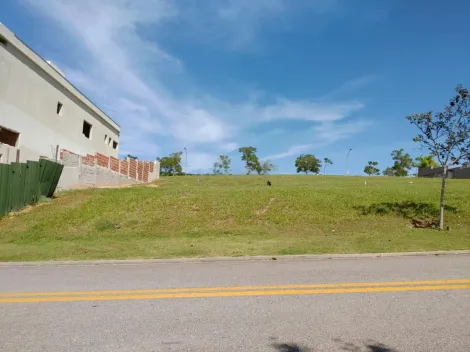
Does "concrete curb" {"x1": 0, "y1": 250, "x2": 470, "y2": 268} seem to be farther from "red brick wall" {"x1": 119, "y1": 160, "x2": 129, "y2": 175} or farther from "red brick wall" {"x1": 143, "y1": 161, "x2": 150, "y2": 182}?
"red brick wall" {"x1": 143, "y1": 161, "x2": 150, "y2": 182}

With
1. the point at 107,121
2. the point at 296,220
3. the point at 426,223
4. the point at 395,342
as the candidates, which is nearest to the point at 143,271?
the point at 395,342

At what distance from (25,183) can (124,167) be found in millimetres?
16057

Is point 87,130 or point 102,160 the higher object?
point 87,130

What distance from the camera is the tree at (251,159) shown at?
102812 mm

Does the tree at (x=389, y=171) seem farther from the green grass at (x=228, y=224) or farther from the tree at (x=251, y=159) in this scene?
the green grass at (x=228, y=224)

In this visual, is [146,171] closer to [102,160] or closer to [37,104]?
[102,160]

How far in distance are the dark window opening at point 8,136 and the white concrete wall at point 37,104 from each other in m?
0.23

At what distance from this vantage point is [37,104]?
25.6m

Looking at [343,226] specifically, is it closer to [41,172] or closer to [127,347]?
[127,347]

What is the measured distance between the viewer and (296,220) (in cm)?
1470

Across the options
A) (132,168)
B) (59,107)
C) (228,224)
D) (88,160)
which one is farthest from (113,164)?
(228,224)

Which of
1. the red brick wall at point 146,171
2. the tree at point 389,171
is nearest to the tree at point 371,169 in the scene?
the tree at point 389,171

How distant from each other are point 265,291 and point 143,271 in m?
2.99

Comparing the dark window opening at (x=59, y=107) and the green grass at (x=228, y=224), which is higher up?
the dark window opening at (x=59, y=107)
